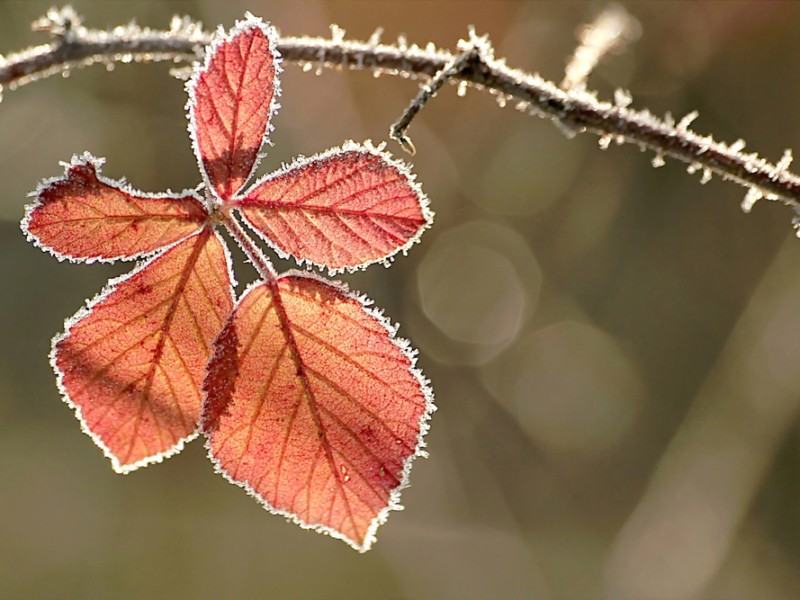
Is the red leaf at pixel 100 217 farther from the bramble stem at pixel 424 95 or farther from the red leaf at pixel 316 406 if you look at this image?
the bramble stem at pixel 424 95

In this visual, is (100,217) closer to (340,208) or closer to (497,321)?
(340,208)

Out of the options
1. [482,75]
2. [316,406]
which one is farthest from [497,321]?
[316,406]

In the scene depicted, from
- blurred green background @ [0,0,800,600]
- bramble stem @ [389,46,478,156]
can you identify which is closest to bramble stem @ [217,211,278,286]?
bramble stem @ [389,46,478,156]

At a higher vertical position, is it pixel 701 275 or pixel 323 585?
pixel 701 275

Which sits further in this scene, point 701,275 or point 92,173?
point 701,275

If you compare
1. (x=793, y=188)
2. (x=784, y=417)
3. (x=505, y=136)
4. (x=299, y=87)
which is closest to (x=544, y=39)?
(x=505, y=136)

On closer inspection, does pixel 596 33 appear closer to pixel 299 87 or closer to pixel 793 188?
pixel 793 188

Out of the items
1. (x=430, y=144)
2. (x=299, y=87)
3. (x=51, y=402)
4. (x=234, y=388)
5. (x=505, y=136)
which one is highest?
(x=505, y=136)
